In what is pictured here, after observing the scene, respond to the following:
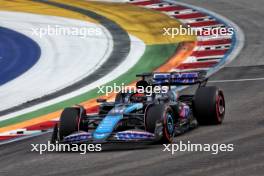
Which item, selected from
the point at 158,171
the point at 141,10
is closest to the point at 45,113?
the point at 158,171

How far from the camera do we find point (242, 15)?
29344 millimetres

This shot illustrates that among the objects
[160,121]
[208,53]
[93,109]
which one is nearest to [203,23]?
[208,53]

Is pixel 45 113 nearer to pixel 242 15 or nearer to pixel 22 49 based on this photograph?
pixel 22 49

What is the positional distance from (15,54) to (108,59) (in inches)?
102

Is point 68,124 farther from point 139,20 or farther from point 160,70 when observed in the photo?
point 139,20

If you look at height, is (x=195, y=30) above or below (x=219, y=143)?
above

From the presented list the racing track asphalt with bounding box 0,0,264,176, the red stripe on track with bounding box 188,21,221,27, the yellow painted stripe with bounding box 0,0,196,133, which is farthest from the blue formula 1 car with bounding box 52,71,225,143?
the red stripe on track with bounding box 188,21,221,27

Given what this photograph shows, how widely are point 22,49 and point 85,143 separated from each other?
10822 mm

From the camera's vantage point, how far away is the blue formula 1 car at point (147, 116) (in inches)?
575

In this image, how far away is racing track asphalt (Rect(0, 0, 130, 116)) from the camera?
2089 cm

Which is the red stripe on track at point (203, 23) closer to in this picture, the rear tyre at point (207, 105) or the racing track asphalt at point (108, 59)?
the racing track asphalt at point (108, 59)

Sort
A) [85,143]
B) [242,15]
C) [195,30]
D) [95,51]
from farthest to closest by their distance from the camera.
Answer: [242,15] < [195,30] < [95,51] < [85,143]

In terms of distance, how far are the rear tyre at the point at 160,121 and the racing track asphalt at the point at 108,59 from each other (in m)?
6.02

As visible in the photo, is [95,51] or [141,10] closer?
[95,51]
